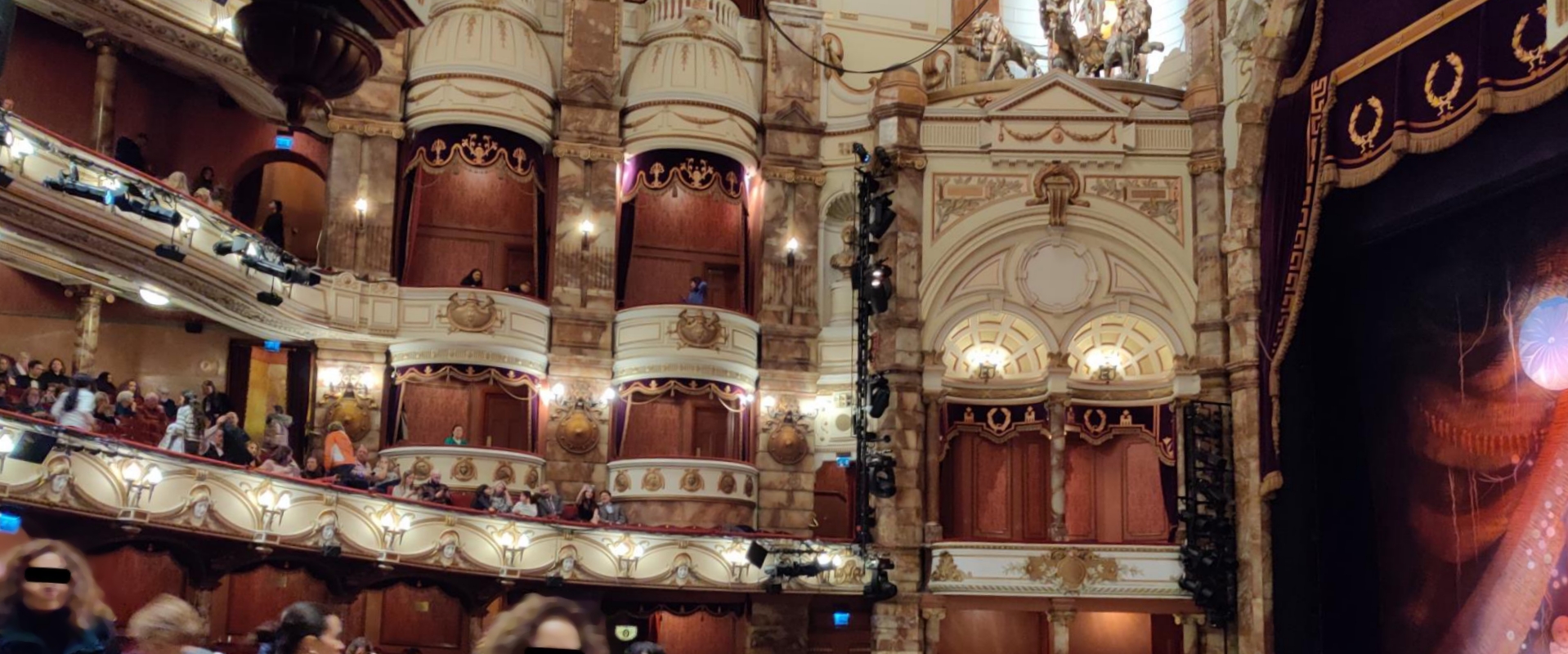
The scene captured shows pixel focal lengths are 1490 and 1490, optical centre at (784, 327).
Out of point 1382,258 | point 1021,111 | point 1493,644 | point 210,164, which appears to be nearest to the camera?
point 1493,644

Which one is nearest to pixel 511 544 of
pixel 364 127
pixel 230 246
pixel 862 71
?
pixel 230 246

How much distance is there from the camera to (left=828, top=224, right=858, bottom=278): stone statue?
2458 cm

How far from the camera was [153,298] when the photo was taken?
62.8 ft

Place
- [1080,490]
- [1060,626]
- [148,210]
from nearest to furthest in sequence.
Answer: [148,210]
[1060,626]
[1080,490]

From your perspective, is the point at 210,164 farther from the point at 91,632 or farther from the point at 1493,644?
the point at 91,632

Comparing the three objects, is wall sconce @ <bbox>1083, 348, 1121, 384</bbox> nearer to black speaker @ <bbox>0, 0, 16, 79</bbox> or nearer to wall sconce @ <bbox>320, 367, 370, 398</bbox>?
wall sconce @ <bbox>320, 367, 370, 398</bbox>

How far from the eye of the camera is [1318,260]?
19.8 m

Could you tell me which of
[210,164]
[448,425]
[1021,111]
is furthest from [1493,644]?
[210,164]

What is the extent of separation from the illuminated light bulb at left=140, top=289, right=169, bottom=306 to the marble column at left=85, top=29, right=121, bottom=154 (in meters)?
2.00

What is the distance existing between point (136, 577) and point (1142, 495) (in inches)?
581

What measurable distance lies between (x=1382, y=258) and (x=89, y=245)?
51.3 ft

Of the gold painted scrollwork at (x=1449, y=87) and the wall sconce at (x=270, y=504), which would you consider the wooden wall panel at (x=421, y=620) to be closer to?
the wall sconce at (x=270, y=504)


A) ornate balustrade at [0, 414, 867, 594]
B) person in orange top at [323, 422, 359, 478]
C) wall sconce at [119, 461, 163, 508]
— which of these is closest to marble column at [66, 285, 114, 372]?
person in orange top at [323, 422, 359, 478]

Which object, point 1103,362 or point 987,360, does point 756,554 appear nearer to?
point 987,360
